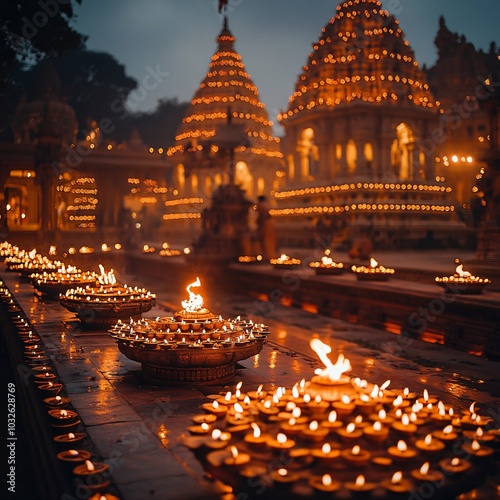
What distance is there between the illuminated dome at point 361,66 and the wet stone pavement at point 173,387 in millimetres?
23094

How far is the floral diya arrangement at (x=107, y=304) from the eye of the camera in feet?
29.1

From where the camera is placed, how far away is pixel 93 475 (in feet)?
12.2

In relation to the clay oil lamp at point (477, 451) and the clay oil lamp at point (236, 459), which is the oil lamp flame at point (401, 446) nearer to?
the clay oil lamp at point (477, 451)

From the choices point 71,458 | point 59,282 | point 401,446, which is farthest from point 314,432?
point 59,282

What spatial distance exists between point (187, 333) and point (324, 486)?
3242 mm

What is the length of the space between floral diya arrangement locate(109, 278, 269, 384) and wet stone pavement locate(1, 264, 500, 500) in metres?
0.16

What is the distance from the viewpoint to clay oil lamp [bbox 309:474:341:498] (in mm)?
3111

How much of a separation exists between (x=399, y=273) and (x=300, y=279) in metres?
2.79

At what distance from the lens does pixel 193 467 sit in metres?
4.02

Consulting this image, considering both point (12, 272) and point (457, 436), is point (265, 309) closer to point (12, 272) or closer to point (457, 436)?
point (12, 272)

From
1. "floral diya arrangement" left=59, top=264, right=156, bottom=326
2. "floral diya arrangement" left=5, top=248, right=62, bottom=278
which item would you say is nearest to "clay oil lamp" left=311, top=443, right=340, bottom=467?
"floral diya arrangement" left=59, top=264, right=156, bottom=326

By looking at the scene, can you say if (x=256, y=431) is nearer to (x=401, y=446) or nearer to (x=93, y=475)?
(x=401, y=446)

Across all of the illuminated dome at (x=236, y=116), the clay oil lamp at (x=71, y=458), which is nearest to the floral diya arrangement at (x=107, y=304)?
the clay oil lamp at (x=71, y=458)

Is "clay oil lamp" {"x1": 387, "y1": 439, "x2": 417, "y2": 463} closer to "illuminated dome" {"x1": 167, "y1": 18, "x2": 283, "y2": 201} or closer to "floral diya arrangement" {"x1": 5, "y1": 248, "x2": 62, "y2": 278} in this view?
"floral diya arrangement" {"x1": 5, "y1": 248, "x2": 62, "y2": 278}
